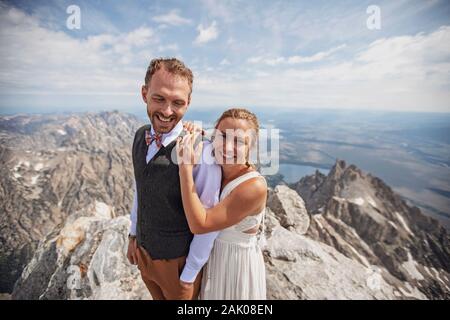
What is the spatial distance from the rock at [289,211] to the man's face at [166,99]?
421 inches

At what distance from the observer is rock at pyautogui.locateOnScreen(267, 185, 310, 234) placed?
13078mm

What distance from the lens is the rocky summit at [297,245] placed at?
24.4 ft

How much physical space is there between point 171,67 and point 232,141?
1218 millimetres

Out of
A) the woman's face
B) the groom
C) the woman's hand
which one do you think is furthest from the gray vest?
the woman's face

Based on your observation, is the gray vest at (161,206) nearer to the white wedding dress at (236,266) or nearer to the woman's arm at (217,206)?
the woman's arm at (217,206)

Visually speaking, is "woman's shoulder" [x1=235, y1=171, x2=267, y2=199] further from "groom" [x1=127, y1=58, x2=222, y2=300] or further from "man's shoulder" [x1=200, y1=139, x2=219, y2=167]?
"man's shoulder" [x1=200, y1=139, x2=219, y2=167]

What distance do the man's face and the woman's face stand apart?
60 centimetres

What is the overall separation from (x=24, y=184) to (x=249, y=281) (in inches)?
10027

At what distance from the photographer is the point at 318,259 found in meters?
8.67

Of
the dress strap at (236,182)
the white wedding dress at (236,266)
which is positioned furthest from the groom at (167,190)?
the white wedding dress at (236,266)

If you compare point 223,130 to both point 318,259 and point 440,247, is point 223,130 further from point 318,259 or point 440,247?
point 440,247

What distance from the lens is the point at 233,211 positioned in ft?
9.75

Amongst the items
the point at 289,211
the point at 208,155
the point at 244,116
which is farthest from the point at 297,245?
the point at 244,116
